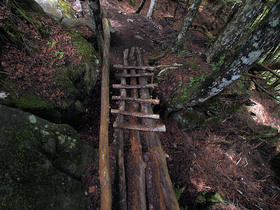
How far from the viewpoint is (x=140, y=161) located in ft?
10.1

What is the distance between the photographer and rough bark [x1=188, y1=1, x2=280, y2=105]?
8.96ft

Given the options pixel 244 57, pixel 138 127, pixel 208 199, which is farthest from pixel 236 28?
pixel 208 199

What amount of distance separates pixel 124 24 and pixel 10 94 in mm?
8757

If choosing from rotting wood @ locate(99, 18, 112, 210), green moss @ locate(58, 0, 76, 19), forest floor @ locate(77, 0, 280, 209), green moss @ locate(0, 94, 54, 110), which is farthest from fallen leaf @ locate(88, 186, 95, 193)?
green moss @ locate(58, 0, 76, 19)

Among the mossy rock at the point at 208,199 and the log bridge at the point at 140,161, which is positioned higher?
the log bridge at the point at 140,161

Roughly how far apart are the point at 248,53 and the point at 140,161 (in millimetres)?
3701

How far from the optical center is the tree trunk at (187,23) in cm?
507

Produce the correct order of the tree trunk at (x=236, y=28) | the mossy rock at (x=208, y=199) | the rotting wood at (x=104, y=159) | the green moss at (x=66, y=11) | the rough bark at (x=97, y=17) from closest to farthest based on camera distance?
the rotting wood at (x=104, y=159)
the mossy rock at (x=208, y=199)
the tree trunk at (x=236, y=28)
the rough bark at (x=97, y=17)
the green moss at (x=66, y=11)

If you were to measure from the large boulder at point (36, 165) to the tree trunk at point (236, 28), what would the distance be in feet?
20.1

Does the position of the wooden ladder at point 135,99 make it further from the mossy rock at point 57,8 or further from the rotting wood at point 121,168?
the mossy rock at point 57,8

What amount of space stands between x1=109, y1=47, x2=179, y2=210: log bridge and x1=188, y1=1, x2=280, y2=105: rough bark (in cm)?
215

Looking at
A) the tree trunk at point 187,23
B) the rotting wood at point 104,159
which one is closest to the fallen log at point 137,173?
the rotting wood at point 104,159

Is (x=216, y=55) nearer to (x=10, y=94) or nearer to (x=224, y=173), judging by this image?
(x=224, y=173)

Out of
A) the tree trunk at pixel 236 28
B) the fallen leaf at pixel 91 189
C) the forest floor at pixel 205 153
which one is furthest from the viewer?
the tree trunk at pixel 236 28
